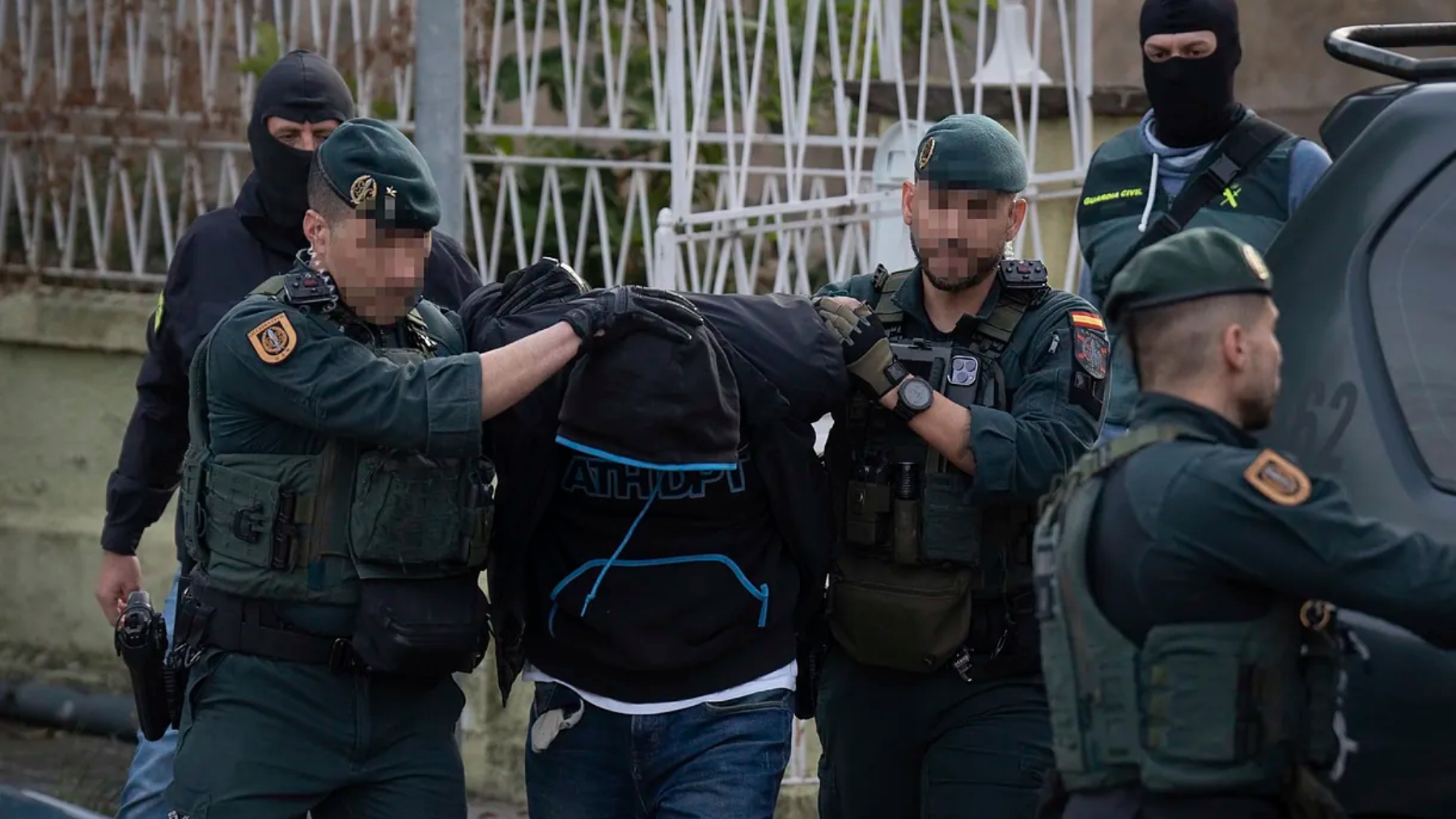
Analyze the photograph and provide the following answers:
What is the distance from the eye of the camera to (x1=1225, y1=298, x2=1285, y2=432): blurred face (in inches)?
99.6

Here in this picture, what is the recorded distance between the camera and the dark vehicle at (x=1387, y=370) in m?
2.54

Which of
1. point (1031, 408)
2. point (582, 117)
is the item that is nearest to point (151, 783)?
point (1031, 408)

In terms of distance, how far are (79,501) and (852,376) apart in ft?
13.6

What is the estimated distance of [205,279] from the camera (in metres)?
4.29

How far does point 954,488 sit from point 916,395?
0.20 m

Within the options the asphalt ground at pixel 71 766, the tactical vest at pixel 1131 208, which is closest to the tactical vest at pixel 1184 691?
the tactical vest at pixel 1131 208

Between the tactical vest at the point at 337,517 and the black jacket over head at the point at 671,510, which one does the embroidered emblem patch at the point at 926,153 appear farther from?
the tactical vest at the point at 337,517

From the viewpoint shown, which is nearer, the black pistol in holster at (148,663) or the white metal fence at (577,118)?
the black pistol in holster at (148,663)

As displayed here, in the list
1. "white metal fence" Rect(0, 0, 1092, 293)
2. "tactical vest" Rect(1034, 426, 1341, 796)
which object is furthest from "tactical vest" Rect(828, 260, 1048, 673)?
"white metal fence" Rect(0, 0, 1092, 293)

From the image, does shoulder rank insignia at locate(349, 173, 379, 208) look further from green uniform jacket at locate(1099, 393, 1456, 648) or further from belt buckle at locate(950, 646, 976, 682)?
green uniform jacket at locate(1099, 393, 1456, 648)

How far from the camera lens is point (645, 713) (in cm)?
330

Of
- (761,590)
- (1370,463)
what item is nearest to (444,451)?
(761,590)

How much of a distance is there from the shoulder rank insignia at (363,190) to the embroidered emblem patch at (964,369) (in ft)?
3.34

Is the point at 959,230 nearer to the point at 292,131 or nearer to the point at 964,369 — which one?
the point at 964,369
